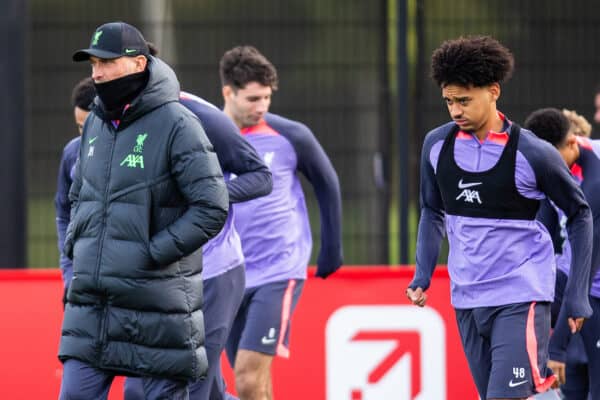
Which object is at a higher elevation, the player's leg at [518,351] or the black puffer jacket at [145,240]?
the black puffer jacket at [145,240]

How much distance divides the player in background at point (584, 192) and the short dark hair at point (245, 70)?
4.89 ft

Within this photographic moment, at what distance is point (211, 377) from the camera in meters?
6.41

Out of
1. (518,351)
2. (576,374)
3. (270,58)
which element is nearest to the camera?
(518,351)

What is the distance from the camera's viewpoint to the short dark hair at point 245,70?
7867mm

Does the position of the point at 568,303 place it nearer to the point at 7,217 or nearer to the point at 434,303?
the point at 434,303

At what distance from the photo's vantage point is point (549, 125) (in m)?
7.11

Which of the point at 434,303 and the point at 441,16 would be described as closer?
the point at 434,303

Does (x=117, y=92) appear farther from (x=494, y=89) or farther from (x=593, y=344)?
(x=593, y=344)

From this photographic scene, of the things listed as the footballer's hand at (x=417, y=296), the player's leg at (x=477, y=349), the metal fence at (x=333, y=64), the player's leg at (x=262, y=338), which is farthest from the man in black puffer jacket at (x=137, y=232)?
the metal fence at (x=333, y=64)

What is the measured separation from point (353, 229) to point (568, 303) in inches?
178

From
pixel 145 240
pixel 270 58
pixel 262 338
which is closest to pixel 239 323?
pixel 262 338

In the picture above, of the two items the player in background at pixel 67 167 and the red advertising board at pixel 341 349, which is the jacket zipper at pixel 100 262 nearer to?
the player in background at pixel 67 167

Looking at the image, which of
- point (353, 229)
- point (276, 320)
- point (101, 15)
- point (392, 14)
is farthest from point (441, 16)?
point (276, 320)

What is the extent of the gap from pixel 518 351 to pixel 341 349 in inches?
111
